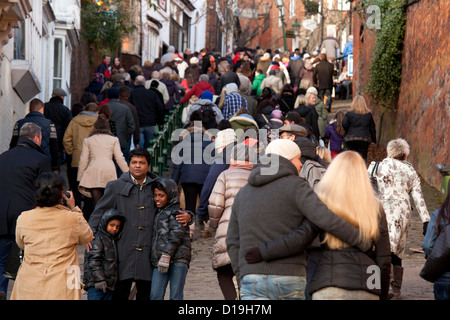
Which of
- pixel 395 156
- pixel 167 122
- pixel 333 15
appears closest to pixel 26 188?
pixel 395 156

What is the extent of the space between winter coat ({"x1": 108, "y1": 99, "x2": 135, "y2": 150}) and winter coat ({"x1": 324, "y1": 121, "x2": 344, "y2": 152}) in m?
3.58

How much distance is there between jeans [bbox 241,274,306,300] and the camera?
5699 millimetres

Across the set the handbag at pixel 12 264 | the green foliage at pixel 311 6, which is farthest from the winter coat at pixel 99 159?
the green foliage at pixel 311 6

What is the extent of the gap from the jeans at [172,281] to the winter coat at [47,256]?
94 cm

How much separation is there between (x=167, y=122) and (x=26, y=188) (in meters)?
10.8

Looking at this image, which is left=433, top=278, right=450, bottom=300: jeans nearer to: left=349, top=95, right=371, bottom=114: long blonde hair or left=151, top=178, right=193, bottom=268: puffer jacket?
left=151, top=178, right=193, bottom=268: puffer jacket

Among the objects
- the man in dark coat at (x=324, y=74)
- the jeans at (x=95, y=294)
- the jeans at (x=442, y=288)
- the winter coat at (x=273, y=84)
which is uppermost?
the man in dark coat at (x=324, y=74)

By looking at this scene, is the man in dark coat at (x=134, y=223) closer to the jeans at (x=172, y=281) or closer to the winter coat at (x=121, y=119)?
the jeans at (x=172, y=281)

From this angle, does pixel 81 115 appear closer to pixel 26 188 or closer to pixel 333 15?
pixel 26 188

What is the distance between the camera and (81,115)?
43.3 ft

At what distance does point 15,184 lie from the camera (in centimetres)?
856

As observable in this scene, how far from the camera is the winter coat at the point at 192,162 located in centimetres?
1226

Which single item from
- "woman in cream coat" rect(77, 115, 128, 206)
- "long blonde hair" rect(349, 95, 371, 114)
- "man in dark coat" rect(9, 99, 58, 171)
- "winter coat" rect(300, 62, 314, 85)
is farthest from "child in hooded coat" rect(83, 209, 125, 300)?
"winter coat" rect(300, 62, 314, 85)
